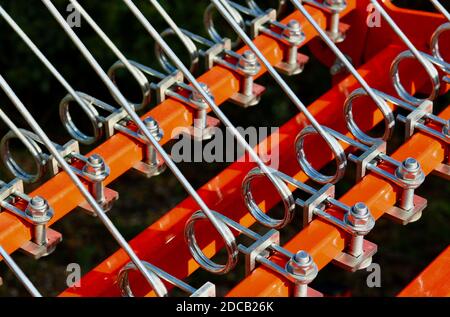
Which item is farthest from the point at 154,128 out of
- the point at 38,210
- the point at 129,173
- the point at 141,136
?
the point at 129,173

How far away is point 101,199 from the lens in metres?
1.86

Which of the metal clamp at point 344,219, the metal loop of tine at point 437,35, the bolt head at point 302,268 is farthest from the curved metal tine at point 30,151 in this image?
the metal loop of tine at point 437,35

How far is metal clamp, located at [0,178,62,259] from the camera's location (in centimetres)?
175

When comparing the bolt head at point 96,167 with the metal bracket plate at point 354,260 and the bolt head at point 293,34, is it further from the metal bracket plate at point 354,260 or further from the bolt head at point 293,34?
the bolt head at point 293,34

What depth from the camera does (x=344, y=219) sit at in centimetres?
173

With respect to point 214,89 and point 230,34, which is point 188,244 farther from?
point 230,34

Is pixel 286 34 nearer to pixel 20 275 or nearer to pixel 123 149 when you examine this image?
pixel 123 149

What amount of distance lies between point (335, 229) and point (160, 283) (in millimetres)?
269

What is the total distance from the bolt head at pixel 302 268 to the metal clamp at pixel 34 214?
36 centimetres

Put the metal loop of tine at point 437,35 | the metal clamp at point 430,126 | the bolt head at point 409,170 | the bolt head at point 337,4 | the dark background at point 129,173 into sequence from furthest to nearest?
1. the dark background at point 129,173
2. the bolt head at point 337,4
3. the metal loop of tine at point 437,35
4. the metal clamp at point 430,126
5. the bolt head at point 409,170

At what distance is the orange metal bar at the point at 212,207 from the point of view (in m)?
1.75

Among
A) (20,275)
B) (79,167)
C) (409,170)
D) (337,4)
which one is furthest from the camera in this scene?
(337,4)

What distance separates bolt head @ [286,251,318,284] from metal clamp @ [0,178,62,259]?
0.36 meters

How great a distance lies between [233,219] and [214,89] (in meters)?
0.27
